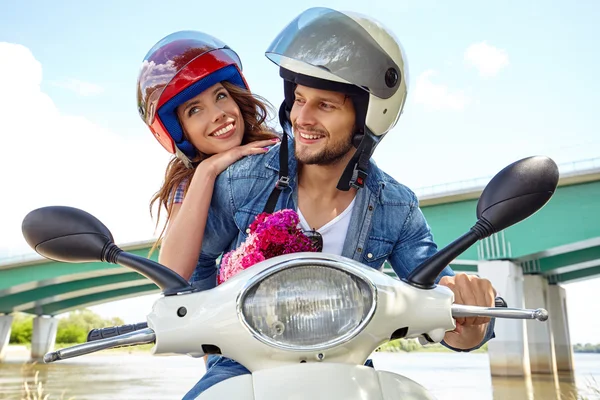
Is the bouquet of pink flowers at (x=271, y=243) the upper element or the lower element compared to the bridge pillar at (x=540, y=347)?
upper

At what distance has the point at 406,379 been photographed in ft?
3.75

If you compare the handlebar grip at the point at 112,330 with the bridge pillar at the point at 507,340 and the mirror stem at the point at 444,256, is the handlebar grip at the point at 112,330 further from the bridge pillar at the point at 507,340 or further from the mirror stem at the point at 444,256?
the bridge pillar at the point at 507,340

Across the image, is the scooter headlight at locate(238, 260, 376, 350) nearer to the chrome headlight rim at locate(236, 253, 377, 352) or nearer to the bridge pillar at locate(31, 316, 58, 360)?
the chrome headlight rim at locate(236, 253, 377, 352)

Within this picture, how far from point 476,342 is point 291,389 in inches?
→ 33.6

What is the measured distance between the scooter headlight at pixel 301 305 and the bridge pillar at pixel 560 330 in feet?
86.4

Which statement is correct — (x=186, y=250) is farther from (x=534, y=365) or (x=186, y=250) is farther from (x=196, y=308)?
(x=534, y=365)

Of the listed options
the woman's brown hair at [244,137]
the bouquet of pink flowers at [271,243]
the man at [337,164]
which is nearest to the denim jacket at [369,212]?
the man at [337,164]

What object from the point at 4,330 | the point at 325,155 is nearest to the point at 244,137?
the point at 325,155

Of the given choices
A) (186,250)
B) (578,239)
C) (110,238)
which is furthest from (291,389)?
(578,239)

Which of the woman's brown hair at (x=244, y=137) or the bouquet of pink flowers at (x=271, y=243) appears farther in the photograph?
the woman's brown hair at (x=244, y=137)

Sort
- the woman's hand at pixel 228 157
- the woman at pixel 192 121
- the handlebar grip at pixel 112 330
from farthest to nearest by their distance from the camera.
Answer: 1. the woman's hand at pixel 228 157
2. the woman at pixel 192 121
3. the handlebar grip at pixel 112 330

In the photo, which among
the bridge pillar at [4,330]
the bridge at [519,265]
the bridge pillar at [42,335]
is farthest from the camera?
the bridge pillar at [42,335]

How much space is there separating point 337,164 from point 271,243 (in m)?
0.74

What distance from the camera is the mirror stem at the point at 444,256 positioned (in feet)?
3.80
